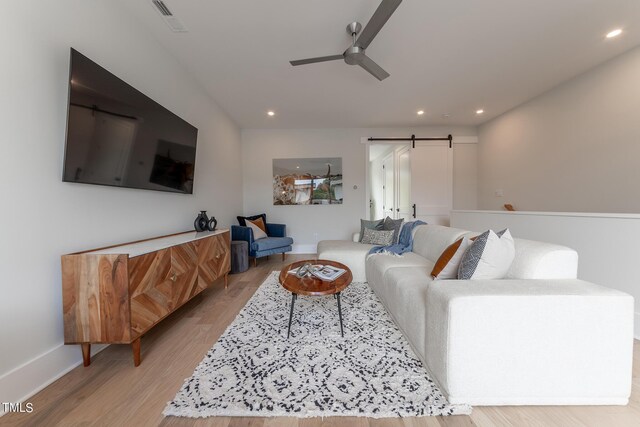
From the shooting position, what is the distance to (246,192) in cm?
501

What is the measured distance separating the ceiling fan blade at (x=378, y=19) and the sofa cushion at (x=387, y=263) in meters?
2.01

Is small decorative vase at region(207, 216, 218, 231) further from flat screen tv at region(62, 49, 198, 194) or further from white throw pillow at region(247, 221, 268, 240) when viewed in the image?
white throw pillow at region(247, 221, 268, 240)

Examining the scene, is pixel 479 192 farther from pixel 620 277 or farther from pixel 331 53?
pixel 331 53

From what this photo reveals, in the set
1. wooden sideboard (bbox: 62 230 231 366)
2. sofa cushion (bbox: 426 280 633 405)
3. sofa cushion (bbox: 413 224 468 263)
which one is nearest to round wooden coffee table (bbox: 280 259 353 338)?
sofa cushion (bbox: 426 280 633 405)

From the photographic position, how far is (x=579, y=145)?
2984mm

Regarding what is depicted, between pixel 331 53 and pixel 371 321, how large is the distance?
268 cm

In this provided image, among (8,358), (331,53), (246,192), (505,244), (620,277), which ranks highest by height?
(331,53)

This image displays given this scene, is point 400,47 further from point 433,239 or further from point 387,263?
point 387,263

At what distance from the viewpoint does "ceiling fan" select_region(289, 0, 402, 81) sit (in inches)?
61.7

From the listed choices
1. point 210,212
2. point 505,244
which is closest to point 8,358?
point 210,212

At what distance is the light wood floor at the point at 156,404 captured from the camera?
42.7 inches

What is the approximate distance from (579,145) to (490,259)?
299 centimetres

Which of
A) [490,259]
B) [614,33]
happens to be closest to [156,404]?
[490,259]

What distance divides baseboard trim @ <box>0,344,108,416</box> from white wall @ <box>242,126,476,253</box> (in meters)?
3.66
